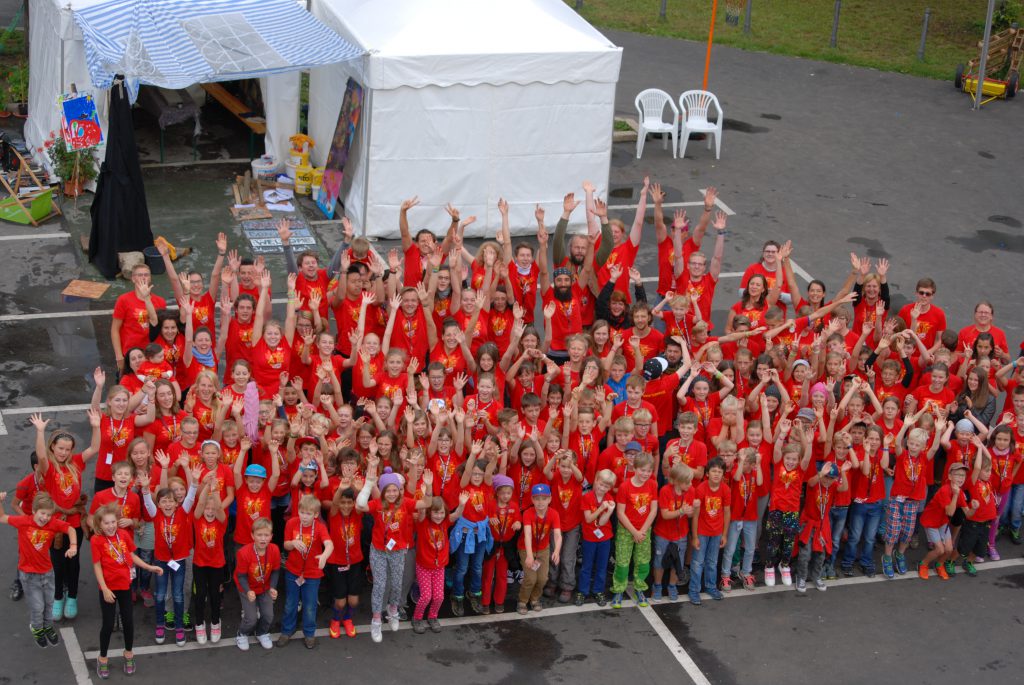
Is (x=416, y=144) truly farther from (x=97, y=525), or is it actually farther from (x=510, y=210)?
(x=97, y=525)

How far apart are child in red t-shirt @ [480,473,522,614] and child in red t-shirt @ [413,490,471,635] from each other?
264 millimetres

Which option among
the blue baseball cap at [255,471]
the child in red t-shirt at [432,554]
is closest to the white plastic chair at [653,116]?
the child in red t-shirt at [432,554]

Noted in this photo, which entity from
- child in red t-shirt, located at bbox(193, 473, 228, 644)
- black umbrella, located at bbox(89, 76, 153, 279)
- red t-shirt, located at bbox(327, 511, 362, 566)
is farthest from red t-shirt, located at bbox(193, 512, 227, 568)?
black umbrella, located at bbox(89, 76, 153, 279)

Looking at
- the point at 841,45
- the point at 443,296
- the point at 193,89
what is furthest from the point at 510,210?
the point at 841,45

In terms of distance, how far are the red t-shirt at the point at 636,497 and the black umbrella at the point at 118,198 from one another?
736 centimetres

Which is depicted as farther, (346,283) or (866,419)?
(346,283)

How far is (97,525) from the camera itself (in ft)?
27.3

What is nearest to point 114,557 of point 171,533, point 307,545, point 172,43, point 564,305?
point 171,533

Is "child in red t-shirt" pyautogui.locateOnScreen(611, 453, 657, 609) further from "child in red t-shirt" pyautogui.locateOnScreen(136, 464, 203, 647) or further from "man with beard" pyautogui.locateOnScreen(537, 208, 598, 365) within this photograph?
"child in red t-shirt" pyautogui.locateOnScreen(136, 464, 203, 647)

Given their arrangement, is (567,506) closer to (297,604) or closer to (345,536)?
(345,536)

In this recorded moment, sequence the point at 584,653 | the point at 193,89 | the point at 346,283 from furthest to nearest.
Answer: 1. the point at 193,89
2. the point at 346,283
3. the point at 584,653

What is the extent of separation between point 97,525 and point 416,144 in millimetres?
7798

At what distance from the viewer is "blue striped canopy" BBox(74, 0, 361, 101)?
14070mm

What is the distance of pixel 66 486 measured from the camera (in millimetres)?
8719
